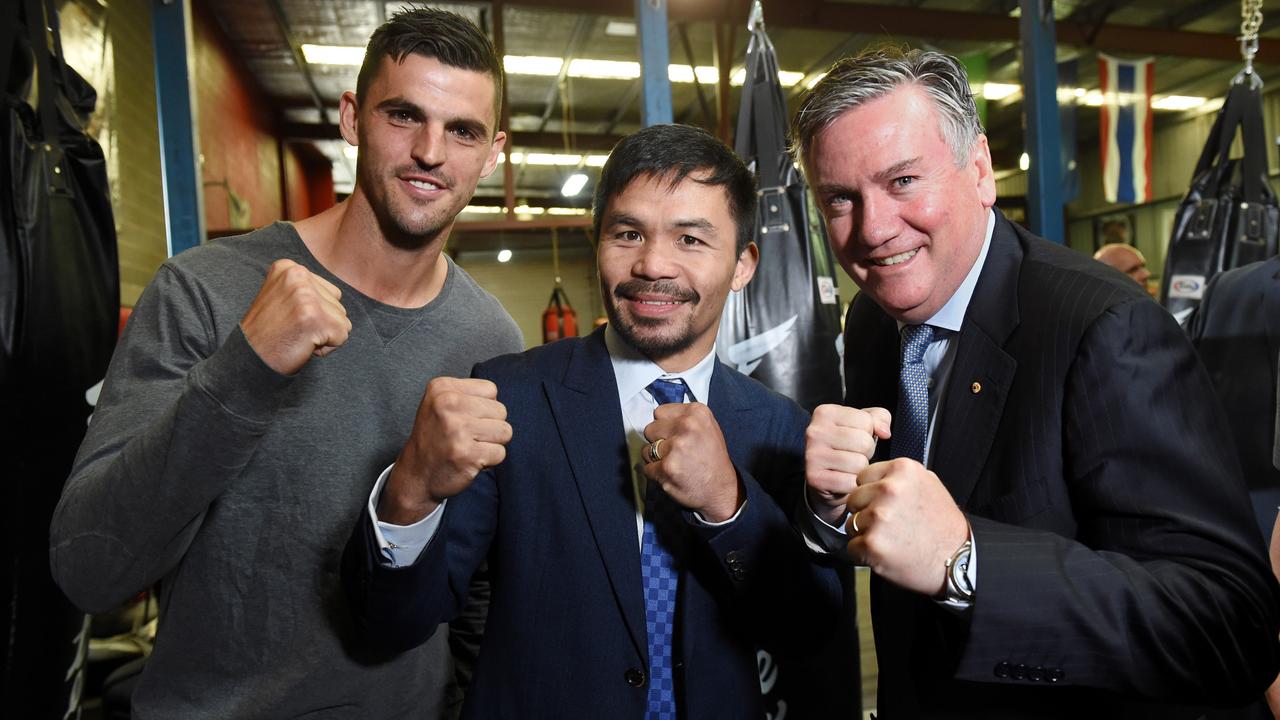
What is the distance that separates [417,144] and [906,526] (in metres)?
1.18

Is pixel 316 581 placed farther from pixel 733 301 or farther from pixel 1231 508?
pixel 733 301

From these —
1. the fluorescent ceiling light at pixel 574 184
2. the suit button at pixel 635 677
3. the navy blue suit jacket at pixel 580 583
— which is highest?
the fluorescent ceiling light at pixel 574 184

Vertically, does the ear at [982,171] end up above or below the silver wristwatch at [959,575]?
above

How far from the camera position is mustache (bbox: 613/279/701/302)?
4.94 ft

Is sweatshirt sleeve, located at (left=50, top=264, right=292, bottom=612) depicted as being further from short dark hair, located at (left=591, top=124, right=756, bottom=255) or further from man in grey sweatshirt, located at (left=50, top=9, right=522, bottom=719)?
short dark hair, located at (left=591, top=124, right=756, bottom=255)

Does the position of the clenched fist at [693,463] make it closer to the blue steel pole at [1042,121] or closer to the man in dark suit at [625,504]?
the man in dark suit at [625,504]

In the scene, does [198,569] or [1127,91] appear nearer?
[198,569]

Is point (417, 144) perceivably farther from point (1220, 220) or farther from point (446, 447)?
point (1220, 220)

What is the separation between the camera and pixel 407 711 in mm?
1628

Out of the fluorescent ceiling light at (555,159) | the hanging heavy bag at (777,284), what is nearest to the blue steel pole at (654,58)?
the hanging heavy bag at (777,284)

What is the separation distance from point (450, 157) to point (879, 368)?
1.01 m

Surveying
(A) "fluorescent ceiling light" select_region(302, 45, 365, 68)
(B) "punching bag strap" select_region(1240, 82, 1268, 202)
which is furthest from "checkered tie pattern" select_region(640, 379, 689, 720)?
(A) "fluorescent ceiling light" select_region(302, 45, 365, 68)

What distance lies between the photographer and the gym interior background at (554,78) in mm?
5355

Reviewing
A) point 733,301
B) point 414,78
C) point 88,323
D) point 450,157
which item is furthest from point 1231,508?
point 88,323
